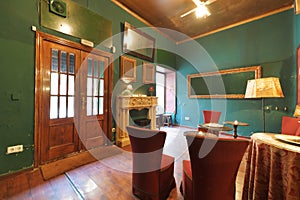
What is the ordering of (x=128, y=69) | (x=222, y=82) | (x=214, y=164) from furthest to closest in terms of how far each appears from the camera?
(x=222, y=82), (x=128, y=69), (x=214, y=164)

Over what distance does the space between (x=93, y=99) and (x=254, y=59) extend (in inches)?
182

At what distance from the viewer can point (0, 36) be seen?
1.90 meters

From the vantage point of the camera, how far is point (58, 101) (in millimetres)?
2492

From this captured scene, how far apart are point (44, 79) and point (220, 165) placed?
9.10 ft

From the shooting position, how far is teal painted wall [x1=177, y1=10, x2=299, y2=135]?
11.6 ft

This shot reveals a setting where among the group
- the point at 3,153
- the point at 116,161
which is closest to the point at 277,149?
the point at 116,161

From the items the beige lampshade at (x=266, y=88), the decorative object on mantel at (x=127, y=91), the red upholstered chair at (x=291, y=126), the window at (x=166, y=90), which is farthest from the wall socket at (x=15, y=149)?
the window at (x=166, y=90)

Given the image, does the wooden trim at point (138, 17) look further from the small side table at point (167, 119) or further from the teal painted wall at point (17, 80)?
the small side table at point (167, 119)

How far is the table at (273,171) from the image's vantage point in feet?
3.36

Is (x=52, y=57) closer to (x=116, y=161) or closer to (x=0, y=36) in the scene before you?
(x=0, y=36)

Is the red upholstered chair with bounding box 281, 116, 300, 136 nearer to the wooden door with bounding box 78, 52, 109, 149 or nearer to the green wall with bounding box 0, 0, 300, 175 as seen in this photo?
the green wall with bounding box 0, 0, 300, 175

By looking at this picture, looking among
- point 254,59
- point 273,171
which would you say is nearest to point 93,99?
point 273,171

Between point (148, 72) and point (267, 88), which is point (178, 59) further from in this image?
point (267, 88)

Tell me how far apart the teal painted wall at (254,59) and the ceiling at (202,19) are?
23cm
